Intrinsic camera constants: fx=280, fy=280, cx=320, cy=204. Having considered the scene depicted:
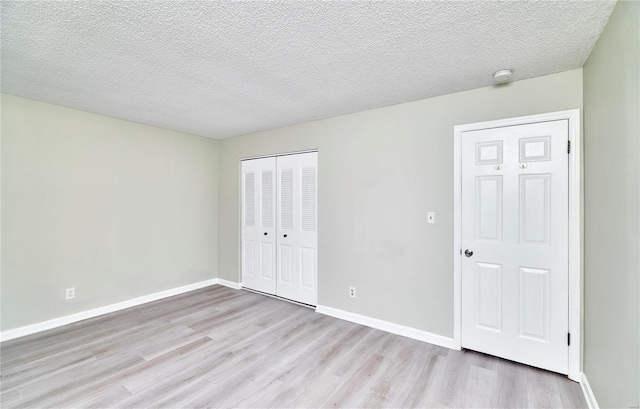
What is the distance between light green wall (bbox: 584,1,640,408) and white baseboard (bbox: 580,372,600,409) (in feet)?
0.19

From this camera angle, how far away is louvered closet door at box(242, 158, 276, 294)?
4090 mm

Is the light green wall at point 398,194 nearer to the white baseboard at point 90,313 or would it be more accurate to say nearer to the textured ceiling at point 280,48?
the textured ceiling at point 280,48

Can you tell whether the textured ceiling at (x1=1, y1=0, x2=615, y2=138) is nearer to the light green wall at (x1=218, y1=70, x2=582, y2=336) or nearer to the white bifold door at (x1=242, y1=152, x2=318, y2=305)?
the light green wall at (x1=218, y1=70, x2=582, y2=336)

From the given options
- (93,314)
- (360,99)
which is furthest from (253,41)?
(93,314)

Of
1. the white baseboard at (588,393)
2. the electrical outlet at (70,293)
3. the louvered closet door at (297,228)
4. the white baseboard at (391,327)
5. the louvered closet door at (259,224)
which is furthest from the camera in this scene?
the louvered closet door at (259,224)

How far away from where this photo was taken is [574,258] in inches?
84.4

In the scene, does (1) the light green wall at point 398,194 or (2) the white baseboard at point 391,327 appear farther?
(2) the white baseboard at point 391,327

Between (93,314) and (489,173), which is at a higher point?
(489,173)

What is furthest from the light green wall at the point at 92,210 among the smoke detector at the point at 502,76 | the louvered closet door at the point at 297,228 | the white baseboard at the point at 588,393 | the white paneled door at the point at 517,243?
the white baseboard at the point at 588,393

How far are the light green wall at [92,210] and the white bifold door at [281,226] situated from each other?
82 cm

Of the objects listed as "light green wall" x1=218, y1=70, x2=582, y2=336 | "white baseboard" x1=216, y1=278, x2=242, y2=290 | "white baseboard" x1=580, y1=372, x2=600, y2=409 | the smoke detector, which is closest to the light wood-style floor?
"white baseboard" x1=580, y1=372, x2=600, y2=409

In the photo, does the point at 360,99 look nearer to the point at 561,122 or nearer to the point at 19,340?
the point at 561,122

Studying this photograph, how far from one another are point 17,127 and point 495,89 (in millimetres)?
4574

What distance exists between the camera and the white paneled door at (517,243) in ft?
7.23
